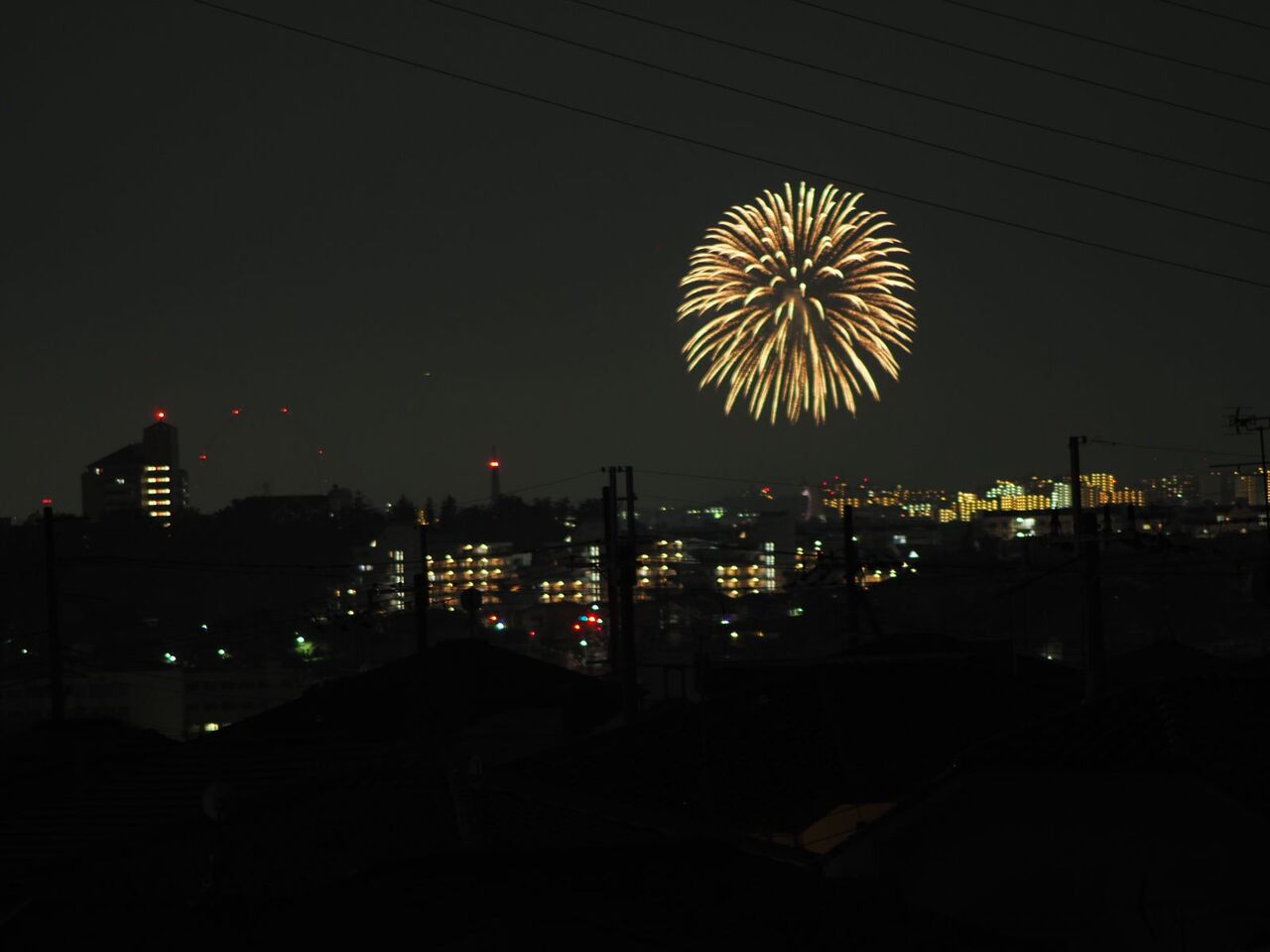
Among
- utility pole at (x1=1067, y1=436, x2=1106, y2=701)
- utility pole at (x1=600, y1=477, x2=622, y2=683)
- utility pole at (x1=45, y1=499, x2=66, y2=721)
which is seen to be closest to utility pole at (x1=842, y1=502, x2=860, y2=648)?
utility pole at (x1=600, y1=477, x2=622, y2=683)

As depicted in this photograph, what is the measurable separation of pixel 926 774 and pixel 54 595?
23.8m

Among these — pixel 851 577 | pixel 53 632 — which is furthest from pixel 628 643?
pixel 53 632

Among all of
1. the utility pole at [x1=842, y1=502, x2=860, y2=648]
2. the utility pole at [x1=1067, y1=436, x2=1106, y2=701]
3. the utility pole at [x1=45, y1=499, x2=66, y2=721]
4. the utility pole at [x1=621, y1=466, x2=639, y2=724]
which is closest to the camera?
the utility pole at [x1=1067, y1=436, x2=1106, y2=701]

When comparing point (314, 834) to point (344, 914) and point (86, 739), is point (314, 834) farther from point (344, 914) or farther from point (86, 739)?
point (86, 739)

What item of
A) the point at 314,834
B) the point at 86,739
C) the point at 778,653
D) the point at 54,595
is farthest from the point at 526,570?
the point at 314,834

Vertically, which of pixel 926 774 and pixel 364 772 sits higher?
pixel 364 772

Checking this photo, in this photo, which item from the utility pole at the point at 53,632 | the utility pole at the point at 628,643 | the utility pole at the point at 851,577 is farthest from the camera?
the utility pole at the point at 851,577

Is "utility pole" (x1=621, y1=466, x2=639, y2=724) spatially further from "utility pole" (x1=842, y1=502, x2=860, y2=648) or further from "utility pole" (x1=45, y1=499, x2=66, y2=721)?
"utility pole" (x1=45, y1=499, x2=66, y2=721)

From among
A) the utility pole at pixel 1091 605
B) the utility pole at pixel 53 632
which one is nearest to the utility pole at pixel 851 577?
the utility pole at pixel 1091 605

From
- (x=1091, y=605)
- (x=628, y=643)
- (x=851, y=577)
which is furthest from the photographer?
(x=851, y=577)

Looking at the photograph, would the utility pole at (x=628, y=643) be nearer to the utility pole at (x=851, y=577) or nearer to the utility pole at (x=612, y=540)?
the utility pole at (x=612, y=540)

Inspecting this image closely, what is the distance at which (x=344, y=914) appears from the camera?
959 centimetres

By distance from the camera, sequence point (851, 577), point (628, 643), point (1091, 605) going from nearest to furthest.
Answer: point (1091, 605) < point (628, 643) < point (851, 577)

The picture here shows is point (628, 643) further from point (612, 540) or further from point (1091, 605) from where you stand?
point (1091, 605)
